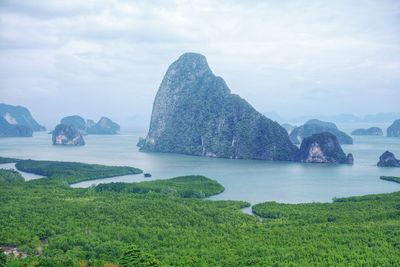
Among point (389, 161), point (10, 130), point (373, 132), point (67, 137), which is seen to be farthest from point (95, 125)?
point (389, 161)

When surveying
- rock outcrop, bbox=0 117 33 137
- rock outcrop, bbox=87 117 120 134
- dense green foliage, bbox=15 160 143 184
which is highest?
rock outcrop, bbox=87 117 120 134

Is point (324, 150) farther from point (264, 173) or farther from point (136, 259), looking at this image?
point (136, 259)

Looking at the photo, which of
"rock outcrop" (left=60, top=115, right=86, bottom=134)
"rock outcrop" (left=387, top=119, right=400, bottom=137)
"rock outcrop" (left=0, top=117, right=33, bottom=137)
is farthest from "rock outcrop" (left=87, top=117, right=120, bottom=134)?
"rock outcrop" (left=387, top=119, right=400, bottom=137)

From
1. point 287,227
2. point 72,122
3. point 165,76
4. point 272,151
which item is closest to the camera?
point 287,227

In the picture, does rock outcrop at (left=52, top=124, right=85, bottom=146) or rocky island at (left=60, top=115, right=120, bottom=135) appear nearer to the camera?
rock outcrop at (left=52, top=124, right=85, bottom=146)

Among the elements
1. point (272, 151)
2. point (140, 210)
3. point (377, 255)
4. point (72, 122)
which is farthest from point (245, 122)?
point (72, 122)

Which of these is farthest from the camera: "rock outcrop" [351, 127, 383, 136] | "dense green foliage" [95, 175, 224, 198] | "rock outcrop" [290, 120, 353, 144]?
"rock outcrop" [351, 127, 383, 136]

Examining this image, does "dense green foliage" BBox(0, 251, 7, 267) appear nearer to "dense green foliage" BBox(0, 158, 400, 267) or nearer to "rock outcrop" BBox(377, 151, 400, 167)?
"dense green foliage" BBox(0, 158, 400, 267)

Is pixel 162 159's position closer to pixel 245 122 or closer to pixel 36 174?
pixel 245 122
